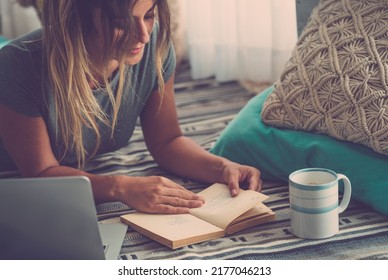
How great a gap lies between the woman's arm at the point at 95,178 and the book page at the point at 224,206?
0.02 metres

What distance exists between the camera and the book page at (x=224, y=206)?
1190 mm

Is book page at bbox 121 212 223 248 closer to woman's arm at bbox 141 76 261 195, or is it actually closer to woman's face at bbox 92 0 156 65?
woman's arm at bbox 141 76 261 195

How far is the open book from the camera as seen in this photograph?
1162 millimetres

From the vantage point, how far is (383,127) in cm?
122

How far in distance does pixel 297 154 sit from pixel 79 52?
464 millimetres

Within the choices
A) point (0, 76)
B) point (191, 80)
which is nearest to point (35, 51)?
point (0, 76)

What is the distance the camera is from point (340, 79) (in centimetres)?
129

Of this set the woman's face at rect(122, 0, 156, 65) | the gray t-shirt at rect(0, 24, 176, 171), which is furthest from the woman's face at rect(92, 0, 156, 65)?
the gray t-shirt at rect(0, 24, 176, 171)

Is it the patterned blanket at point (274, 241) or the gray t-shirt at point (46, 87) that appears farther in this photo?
the gray t-shirt at point (46, 87)

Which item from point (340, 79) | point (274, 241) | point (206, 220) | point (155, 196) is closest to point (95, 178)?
point (155, 196)

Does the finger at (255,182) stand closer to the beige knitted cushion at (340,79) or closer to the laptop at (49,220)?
the beige knitted cushion at (340,79)

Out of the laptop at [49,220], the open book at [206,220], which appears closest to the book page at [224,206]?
the open book at [206,220]

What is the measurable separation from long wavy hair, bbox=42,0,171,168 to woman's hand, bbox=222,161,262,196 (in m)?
0.24
